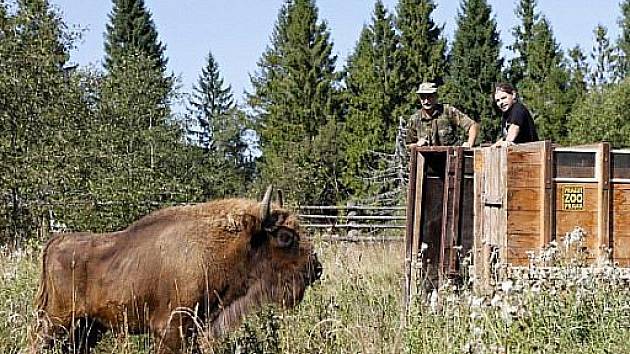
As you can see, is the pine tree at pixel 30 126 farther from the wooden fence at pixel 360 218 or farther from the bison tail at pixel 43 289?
the bison tail at pixel 43 289

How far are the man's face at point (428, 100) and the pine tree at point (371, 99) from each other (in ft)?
109

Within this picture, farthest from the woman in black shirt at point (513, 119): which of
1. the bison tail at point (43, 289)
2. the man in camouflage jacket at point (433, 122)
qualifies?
the bison tail at point (43, 289)

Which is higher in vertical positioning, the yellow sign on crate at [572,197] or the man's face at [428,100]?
the man's face at [428,100]

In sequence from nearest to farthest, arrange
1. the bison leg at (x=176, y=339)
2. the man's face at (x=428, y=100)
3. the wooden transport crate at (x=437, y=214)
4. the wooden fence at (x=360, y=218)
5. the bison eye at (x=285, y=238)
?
the bison leg at (x=176, y=339) → the bison eye at (x=285, y=238) → the wooden transport crate at (x=437, y=214) → the man's face at (x=428, y=100) → the wooden fence at (x=360, y=218)

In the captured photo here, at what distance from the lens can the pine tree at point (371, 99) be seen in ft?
143

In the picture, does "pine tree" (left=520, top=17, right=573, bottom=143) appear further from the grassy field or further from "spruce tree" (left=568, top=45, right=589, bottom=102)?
the grassy field

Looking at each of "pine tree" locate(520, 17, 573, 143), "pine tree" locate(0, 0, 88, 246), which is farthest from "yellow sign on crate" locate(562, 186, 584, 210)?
"pine tree" locate(520, 17, 573, 143)

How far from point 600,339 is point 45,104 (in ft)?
53.0

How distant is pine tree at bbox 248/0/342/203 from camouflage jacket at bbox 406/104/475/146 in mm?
31416

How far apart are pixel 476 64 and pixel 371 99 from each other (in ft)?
23.9

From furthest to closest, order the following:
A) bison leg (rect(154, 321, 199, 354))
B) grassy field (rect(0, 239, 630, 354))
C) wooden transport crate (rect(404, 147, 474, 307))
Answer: wooden transport crate (rect(404, 147, 474, 307)) < bison leg (rect(154, 321, 199, 354)) < grassy field (rect(0, 239, 630, 354))

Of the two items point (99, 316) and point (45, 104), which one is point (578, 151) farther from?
point (45, 104)

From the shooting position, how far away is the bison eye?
25.7 feet

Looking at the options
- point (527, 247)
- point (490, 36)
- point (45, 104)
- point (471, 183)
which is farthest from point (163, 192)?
point (490, 36)
